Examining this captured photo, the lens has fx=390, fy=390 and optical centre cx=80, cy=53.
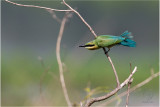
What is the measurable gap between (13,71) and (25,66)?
362 millimetres

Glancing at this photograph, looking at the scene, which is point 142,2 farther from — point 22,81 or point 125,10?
point 22,81

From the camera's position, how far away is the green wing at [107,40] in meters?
1.76

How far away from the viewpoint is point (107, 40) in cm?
180

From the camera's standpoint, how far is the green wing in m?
1.76

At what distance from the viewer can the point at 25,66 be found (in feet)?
19.9

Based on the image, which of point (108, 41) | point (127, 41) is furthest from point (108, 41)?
point (127, 41)

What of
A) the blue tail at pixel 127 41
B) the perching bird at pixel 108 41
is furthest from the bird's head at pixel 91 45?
the blue tail at pixel 127 41

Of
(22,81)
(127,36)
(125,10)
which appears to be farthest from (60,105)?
(125,10)

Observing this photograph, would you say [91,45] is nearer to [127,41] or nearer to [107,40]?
[107,40]

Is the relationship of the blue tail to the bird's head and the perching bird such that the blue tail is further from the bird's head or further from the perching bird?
the bird's head

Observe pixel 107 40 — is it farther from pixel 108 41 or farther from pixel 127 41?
pixel 127 41

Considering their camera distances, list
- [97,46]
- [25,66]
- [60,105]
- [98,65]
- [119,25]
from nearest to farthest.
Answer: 1. [97,46]
2. [60,105]
3. [25,66]
4. [98,65]
5. [119,25]

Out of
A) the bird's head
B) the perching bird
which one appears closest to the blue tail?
the perching bird

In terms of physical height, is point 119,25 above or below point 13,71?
above
